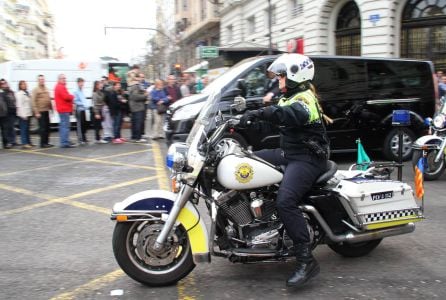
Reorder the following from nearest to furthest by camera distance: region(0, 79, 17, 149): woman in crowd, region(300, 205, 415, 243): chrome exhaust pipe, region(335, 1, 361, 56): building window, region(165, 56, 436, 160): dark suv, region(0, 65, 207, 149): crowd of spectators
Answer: region(300, 205, 415, 243): chrome exhaust pipe
region(165, 56, 436, 160): dark suv
region(0, 65, 207, 149): crowd of spectators
region(0, 79, 17, 149): woman in crowd
region(335, 1, 361, 56): building window

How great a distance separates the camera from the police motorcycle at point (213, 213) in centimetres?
374

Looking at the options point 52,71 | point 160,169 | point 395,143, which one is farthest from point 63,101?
point 395,143

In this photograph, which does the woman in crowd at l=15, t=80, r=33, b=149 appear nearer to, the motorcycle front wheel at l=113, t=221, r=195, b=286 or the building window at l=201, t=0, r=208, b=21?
the motorcycle front wheel at l=113, t=221, r=195, b=286

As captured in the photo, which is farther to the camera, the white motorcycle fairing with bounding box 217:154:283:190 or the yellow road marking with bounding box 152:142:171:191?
the yellow road marking with bounding box 152:142:171:191

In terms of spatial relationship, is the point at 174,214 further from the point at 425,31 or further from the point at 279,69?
the point at 425,31

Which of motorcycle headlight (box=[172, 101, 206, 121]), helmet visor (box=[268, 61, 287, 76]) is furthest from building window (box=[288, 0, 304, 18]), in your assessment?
helmet visor (box=[268, 61, 287, 76])

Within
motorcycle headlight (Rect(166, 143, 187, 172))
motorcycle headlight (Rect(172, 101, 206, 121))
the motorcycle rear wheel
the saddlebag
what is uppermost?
motorcycle headlight (Rect(172, 101, 206, 121))

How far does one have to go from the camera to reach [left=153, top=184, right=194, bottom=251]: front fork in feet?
12.3

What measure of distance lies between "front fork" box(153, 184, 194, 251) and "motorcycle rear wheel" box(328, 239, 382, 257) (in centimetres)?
153

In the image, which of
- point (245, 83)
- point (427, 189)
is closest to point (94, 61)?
point (245, 83)

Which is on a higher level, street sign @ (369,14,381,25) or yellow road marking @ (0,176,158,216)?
street sign @ (369,14,381,25)

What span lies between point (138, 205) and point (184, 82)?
11.8 m

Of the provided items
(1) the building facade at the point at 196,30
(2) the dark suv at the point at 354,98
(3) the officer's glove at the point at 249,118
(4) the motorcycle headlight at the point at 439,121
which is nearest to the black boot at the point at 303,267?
(3) the officer's glove at the point at 249,118

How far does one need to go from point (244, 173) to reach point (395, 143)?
6732mm
